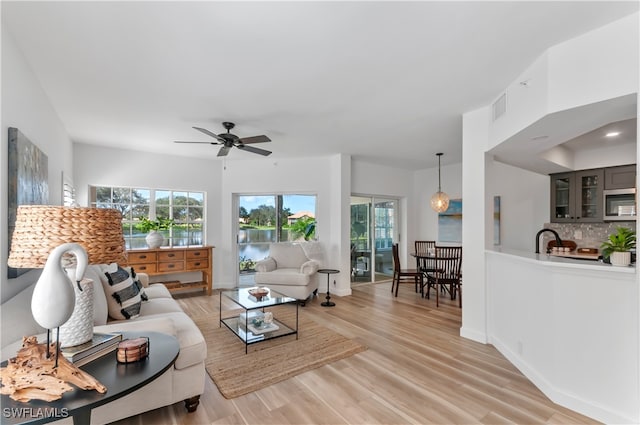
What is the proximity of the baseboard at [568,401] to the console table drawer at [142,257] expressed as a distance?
5115 mm

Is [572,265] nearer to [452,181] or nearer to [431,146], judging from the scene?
A: [431,146]

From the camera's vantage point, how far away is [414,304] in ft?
15.3

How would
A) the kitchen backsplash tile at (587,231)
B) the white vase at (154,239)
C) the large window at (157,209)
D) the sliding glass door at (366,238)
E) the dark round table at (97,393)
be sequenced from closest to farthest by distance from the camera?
the dark round table at (97,393) < the kitchen backsplash tile at (587,231) < the white vase at (154,239) < the large window at (157,209) < the sliding glass door at (366,238)

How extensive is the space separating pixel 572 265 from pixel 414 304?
279 centimetres

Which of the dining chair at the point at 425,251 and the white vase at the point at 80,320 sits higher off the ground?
the white vase at the point at 80,320

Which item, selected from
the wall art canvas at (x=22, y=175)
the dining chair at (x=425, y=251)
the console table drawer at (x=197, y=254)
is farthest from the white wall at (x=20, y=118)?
the dining chair at (x=425, y=251)

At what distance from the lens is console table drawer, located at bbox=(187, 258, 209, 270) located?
513cm

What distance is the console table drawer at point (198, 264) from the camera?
202 inches

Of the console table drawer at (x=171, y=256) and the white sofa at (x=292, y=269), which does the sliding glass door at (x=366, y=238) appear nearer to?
the white sofa at (x=292, y=269)

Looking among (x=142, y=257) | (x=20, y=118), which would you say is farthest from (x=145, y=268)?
(x=20, y=118)

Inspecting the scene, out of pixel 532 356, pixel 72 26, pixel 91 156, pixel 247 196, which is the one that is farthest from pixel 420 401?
pixel 91 156

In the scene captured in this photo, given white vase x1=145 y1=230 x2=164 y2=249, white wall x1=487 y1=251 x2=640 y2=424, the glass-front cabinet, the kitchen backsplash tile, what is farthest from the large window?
the kitchen backsplash tile

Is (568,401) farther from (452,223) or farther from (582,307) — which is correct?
(452,223)

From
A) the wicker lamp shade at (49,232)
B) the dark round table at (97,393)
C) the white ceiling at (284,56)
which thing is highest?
the white ceiling at (284,56)
